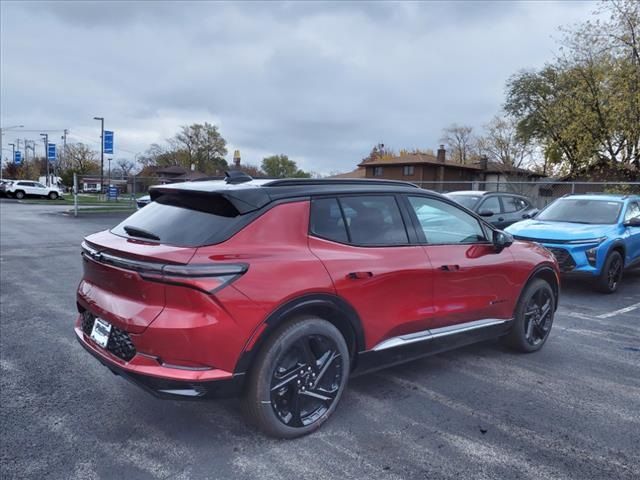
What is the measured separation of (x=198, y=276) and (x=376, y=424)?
1651 mm

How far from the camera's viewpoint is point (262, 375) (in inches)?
A: 108

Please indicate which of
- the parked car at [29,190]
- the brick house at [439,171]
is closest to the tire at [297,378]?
the parked car at [29,190]

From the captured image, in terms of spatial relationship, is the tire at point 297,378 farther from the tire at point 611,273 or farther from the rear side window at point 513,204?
the rear side window at point 513,204

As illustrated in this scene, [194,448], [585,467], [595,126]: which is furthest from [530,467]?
[595,126]

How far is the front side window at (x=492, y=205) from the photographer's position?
11156mm

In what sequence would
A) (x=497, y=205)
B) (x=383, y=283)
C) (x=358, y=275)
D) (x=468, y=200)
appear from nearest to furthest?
1. (x=358, y=275)
2. (x=383, y=283)
3. (x=468, y=200)
4. (x=497, y=205)

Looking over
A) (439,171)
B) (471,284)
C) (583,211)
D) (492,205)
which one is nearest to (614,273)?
(583,211)

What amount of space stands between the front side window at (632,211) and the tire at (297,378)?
23.5ft

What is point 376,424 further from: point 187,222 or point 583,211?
point 583,211

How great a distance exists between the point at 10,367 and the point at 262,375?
2.70 meters

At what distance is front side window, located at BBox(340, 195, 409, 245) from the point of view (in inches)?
131

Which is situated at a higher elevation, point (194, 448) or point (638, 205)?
point (638, 205)

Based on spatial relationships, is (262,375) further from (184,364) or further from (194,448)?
(194,448)

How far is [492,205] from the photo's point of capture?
11383 mm
